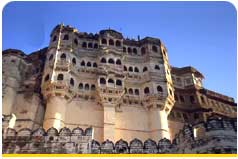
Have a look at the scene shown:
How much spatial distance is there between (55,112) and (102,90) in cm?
401

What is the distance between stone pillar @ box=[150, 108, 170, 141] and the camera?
882 inches

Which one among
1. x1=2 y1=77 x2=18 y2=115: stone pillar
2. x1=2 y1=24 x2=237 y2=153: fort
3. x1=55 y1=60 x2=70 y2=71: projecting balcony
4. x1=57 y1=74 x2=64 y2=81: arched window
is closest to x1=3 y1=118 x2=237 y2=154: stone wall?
x1=2 y1=24 x2=237 y2=153: fort

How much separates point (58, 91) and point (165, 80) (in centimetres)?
885

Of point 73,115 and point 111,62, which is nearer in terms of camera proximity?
point 73,115

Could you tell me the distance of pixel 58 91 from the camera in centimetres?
2284

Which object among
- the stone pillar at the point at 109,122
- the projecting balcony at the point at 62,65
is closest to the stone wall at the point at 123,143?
the stone pillar at the point at 109,122

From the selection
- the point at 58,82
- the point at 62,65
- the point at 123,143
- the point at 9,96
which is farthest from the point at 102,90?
the point at 123,143

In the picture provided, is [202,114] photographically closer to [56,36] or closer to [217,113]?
[217,113]

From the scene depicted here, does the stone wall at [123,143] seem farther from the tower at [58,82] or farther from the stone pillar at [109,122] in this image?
the stone pillar at [109,122]

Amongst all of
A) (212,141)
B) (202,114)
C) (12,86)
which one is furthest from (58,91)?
(212,141)

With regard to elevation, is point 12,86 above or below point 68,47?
below

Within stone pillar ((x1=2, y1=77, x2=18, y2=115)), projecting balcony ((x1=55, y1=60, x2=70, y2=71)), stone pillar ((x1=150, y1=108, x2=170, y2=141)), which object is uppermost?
projecting balcony ((x1=55, y1=60, x2=70, y2=71))

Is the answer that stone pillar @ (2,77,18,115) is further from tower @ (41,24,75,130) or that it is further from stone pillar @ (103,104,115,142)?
stone pillar @ (103,104,115,142)

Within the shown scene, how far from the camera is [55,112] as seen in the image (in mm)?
21812
